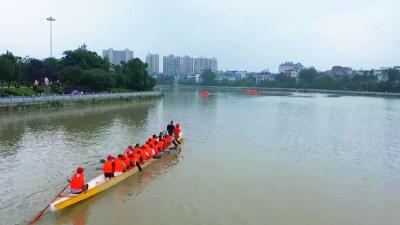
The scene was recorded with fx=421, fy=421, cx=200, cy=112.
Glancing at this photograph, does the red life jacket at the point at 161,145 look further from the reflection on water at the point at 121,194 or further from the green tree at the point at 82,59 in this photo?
the green tree at the point at 82,59

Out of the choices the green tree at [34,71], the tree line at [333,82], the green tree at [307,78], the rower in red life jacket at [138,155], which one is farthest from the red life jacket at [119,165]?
the green tree at [307,78]

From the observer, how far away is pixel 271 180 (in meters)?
17.1

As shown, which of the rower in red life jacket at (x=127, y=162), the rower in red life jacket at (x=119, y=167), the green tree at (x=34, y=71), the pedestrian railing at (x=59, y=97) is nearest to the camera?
the rower in red life jacket at (x=119, y=167)

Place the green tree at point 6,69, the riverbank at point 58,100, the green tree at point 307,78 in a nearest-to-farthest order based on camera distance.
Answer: the riverbank at point 58,100 → the green tree at point 6,69 → the green tree at point 307,78

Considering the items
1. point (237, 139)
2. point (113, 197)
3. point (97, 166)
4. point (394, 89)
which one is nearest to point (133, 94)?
point (237, 139)

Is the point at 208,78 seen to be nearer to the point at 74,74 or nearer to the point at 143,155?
the point at 74,74

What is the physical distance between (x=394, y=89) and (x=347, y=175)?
103 metres

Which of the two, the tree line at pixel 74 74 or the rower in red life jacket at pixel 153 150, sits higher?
the tree line at pixel 74 74

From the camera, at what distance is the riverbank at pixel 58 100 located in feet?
125

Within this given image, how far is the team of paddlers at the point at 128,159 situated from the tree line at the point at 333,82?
103 metres

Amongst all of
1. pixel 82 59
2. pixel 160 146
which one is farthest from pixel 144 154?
pixel 82 59

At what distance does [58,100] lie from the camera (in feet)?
149

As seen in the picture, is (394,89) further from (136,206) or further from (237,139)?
(136,206)

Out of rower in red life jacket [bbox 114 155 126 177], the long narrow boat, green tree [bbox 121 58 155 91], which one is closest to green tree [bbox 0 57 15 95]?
green tree [bbox 121 58 155 91]
